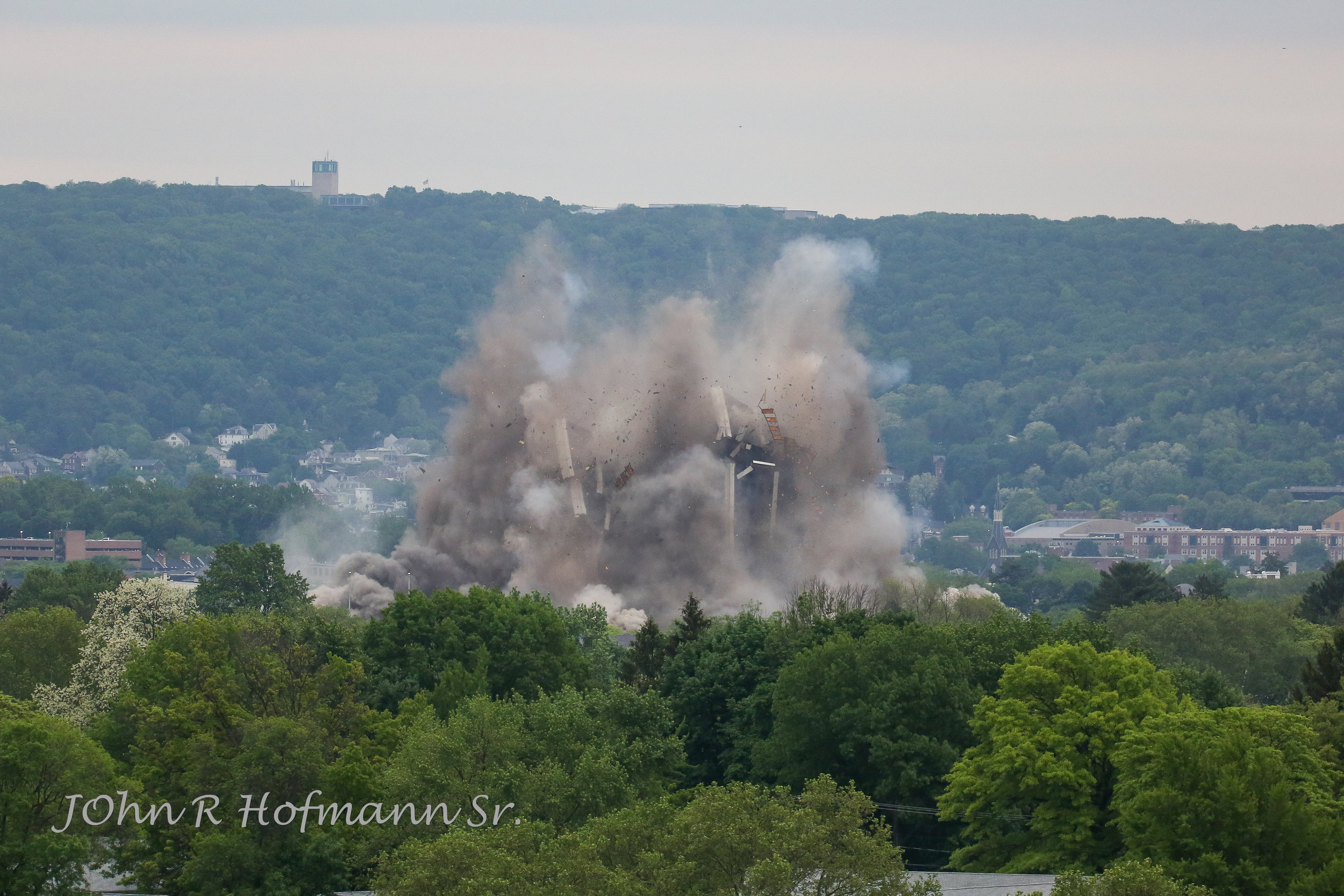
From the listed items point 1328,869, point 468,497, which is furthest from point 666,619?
point 1328,869

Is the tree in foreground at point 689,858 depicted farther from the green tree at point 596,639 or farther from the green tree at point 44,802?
the green tree at point 596,639

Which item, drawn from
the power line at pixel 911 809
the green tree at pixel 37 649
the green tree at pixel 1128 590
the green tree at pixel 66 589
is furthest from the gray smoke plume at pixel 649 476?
the power line at pixel 911 809

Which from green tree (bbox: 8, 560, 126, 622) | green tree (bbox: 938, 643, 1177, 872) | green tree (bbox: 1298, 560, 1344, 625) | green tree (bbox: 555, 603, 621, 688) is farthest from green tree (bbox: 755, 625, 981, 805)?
green tree (bbox: 8, 560, 126, 622)

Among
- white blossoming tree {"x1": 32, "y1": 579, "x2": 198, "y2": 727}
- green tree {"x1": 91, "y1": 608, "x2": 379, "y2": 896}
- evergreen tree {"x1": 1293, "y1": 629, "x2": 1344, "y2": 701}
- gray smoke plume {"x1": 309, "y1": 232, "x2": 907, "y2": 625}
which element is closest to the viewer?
green tree {"x1": 91, "y1": 608, "x2": 379, "y2": 896}

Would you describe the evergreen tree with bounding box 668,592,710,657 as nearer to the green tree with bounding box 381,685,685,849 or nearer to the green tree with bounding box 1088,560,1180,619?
the green tree with bounding box 381,685,685,849

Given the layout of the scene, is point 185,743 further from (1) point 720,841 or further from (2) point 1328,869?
(2) point 1328,869

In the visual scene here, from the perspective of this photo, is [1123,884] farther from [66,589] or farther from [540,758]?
[66,589]

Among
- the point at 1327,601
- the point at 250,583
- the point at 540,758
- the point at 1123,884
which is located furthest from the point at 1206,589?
the point at 1123,884
